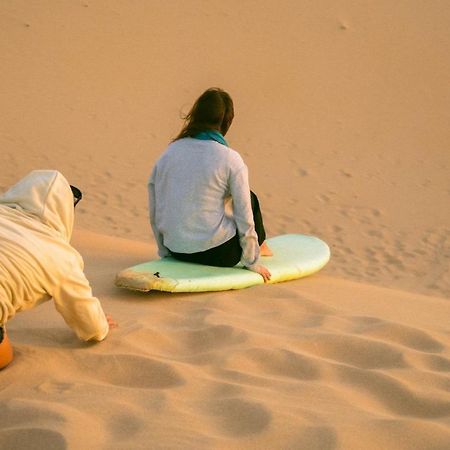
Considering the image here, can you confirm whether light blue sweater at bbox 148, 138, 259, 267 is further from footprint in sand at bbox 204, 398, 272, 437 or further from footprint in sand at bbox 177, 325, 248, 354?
footprint in sand at bbox 204, 398, 272, 437

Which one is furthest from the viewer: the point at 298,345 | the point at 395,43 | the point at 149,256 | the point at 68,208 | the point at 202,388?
the point at 395,43

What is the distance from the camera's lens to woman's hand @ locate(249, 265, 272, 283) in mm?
4996

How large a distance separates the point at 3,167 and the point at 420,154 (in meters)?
6.73

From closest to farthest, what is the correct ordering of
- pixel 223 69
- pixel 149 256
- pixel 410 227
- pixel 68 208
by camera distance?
1. pixel 68 208
2. pixel 149 256
3. pixel 410 227
4. pixel 223 69

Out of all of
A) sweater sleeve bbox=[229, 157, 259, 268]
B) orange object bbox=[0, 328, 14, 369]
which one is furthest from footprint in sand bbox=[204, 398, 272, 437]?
sweater sleeve bbox=[229, 157, 259, 268]

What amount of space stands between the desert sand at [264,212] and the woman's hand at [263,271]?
0.17 m

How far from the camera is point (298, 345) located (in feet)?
11.8

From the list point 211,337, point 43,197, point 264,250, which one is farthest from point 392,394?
point 264,250

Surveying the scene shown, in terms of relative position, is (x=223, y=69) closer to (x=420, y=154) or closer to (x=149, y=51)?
(x=149, y=51)

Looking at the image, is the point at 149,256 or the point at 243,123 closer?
the point at 149,256

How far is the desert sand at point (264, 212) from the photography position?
8.89 feet

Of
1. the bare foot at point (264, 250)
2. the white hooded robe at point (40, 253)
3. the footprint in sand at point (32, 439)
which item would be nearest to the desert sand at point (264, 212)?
the footprint in sand at point (32, 439)

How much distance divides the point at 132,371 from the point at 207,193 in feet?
5.92

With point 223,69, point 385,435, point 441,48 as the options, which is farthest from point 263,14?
point 385,435
